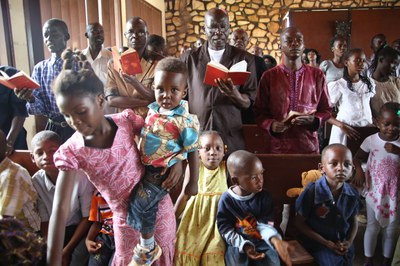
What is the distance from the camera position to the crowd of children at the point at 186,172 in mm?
1082

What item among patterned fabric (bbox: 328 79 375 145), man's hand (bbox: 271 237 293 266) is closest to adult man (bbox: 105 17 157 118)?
man's hand (bbox: 271 237 293 266)

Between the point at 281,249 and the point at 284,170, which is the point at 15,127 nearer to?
the point at 284,170

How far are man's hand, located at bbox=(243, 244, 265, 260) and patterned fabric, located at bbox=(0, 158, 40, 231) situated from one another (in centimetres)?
103

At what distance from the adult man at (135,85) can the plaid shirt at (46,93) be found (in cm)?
34

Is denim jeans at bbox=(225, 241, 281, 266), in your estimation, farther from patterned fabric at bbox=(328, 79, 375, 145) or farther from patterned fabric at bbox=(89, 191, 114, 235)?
patterned fabric at bbox=(328, 79, 375, 145)

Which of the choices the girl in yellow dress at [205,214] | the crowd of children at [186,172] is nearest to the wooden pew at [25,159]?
the crowd of children at [186,172]

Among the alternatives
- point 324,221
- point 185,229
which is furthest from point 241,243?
point 324,221

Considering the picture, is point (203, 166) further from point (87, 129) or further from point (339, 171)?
point (87, 129)

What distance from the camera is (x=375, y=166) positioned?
7.45ft

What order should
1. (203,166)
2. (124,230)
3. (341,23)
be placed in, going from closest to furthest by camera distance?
1. (124,230)
2. (203,166)
3. (341,23)

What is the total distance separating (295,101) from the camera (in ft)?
7.39

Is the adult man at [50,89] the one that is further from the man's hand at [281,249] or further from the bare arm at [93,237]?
the man's hand at [281,249]

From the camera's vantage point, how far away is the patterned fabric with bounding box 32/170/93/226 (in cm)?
175

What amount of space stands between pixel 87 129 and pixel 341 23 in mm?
8366
